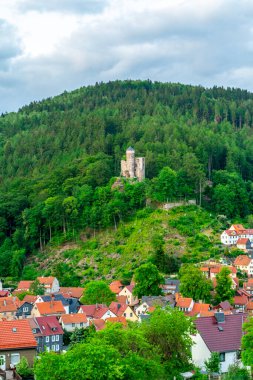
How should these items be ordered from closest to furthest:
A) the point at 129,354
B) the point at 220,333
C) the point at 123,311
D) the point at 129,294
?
the point at 129,354
the point at 220,333
the point at 123,311
the point at 129,294

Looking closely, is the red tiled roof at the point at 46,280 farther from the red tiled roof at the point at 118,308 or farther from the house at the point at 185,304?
the house at the point at 185,304

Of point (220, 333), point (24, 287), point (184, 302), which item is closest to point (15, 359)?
point (220, 333)

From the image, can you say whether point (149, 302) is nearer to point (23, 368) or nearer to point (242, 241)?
point (242, 241)

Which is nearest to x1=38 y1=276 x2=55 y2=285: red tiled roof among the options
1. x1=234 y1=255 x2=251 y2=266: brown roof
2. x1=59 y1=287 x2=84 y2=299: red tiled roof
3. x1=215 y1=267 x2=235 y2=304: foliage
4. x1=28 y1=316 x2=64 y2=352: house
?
x1=59 y1=287 x2=84 y2=299: red tiled roof

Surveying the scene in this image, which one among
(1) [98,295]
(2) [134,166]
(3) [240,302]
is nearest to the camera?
(3) [240,302]

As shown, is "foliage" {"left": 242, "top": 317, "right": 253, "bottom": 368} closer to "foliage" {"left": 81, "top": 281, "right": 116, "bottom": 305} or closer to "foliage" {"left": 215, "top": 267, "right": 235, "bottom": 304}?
"foliage" {"left": 215, "top": 267, "right": 235, "bottom": 304}

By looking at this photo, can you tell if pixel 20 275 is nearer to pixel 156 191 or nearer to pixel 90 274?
pixel 90 274

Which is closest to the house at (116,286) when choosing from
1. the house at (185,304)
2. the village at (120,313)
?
the village at (120,313)

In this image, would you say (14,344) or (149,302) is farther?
(149,302)
